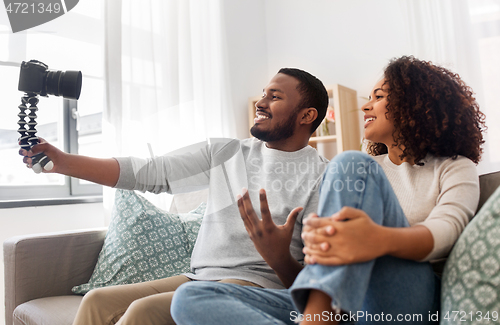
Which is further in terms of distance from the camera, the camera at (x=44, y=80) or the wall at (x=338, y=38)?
the wall at (x=338, y=38)

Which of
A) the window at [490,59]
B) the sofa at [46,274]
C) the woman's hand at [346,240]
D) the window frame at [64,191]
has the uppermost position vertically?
the window at [490,59]

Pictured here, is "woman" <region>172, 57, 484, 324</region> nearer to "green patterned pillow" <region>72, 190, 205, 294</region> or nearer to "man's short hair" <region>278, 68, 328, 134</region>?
"man's short hair" <region>278, 68, 328, 134</region>

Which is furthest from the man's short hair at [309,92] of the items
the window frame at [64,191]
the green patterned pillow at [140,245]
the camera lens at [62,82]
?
the window frame at [64,191]

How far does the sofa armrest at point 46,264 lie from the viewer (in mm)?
1230

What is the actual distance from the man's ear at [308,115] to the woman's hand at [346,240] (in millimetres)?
723

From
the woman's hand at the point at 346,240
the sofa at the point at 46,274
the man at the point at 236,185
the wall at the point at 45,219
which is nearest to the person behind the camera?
the woman's hand at the point at 346,240

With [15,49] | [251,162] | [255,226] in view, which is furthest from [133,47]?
[255,226]

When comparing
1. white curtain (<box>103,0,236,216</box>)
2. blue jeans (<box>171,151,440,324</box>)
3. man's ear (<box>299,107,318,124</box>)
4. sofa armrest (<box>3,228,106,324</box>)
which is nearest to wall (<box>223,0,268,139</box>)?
white curtain (<box>103,0,236,216</box>)

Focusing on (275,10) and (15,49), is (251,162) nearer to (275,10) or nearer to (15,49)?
(15,49)

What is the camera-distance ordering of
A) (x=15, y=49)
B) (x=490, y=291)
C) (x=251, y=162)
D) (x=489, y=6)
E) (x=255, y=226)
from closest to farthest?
(x=490, y=291)
(x=255, y=226)
(x=251, y=162)
(x=15, y=49)
(x=489, y=6)

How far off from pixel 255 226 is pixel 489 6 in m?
2.39

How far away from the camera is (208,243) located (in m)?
1.13

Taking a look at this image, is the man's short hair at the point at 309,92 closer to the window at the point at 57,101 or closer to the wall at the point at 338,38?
the window at the point at 57,101

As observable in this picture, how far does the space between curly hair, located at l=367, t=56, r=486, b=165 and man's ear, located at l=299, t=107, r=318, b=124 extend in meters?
0.32
